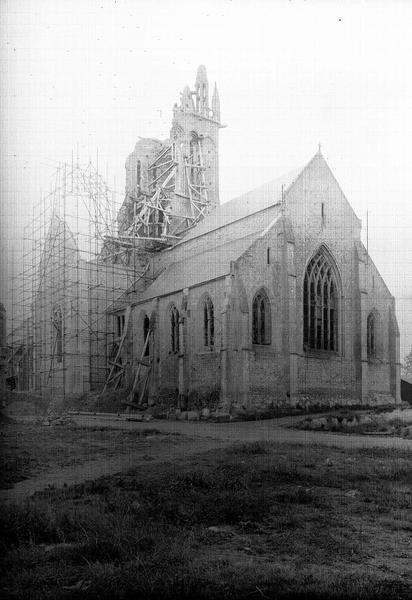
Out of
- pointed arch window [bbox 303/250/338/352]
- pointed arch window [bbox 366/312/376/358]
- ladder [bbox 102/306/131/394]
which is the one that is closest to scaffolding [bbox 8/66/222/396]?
ladder [bbox 102/306/131/394]

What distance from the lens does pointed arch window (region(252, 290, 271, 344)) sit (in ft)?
101

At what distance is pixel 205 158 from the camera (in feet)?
141

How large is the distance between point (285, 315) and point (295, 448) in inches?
706

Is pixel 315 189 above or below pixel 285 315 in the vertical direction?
above

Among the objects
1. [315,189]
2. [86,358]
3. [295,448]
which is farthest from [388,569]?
[315,189]

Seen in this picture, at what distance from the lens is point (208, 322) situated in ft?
104

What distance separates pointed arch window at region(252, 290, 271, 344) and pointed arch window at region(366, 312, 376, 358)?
523cm

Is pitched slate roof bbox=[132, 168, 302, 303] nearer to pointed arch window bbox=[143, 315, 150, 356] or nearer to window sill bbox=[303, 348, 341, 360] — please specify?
pointed arch window bbox=[143, 315, 150, 356]

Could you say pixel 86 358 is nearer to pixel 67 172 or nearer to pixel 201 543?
pixel 67 172

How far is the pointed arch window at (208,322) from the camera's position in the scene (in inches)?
1240

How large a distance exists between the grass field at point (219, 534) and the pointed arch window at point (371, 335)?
20.2 meters

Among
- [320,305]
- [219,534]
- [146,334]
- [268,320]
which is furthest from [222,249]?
[219,534]

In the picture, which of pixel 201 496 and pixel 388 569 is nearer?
pixel 388 569

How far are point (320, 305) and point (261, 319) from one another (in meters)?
3.70
